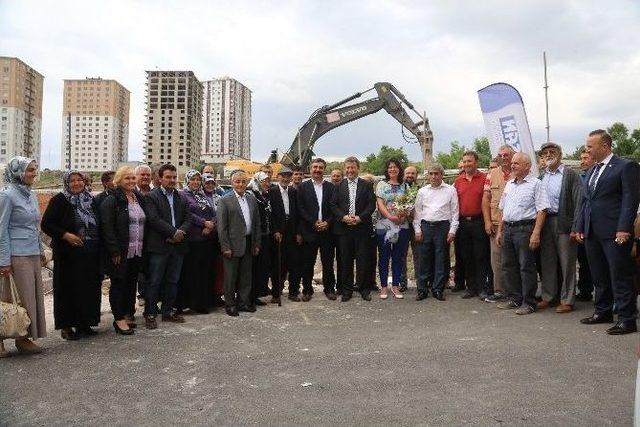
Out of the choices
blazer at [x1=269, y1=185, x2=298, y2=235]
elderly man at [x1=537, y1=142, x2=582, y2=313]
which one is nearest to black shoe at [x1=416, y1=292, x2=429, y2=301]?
elderly man at [x1=537, y1=142, x2=582, y2=313]

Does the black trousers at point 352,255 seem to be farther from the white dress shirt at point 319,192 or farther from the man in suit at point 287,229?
the man in suit at point 287,229

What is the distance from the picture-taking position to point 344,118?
18000mm

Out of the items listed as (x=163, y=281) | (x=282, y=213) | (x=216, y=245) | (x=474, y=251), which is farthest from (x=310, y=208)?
(x=474, y=251)

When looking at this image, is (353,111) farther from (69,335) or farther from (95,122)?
(95,122)

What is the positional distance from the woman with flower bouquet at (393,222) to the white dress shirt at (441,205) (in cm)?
23

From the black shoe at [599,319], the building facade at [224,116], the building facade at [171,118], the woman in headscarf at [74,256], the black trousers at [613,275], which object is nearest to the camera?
the black trousers at [613,275]

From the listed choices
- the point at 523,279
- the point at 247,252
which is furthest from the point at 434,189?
the point at 247,252

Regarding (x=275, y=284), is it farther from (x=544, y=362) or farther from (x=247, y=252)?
(x=544, y=362)

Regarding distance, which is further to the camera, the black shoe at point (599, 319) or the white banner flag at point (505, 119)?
the white banner flag at point (505, 119)

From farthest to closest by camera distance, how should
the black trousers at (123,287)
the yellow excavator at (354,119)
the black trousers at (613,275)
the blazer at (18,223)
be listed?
the yellow excavator at (354,119) < the black trousers at (123,287) < the black trousers at (613,275) < the blazer at (18,223)

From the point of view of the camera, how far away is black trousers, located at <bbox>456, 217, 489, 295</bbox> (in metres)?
6.72

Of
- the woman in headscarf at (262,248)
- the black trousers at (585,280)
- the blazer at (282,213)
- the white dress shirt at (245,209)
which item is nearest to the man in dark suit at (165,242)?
the white dress shirt at (245,209)

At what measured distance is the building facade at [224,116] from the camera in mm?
96125

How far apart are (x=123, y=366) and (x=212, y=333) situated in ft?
3.93
